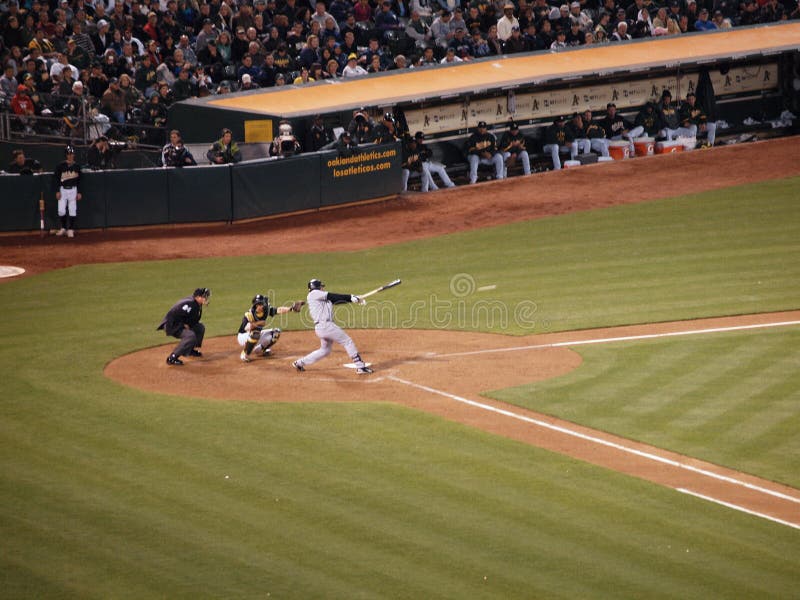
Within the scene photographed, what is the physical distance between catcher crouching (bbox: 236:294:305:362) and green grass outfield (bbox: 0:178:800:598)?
1.41 metres

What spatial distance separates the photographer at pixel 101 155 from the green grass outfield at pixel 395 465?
4.59 meters

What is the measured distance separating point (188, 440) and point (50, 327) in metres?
6.90

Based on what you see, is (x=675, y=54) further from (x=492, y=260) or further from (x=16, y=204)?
(x=16, y=204)

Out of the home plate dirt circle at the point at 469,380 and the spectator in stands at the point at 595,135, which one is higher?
the spectator in stands at the point at 595,135

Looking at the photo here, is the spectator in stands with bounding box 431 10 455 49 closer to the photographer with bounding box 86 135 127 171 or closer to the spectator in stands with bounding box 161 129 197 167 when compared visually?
the spectator in stands with bounding box 161 129 197 167

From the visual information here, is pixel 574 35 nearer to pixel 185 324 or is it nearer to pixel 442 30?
pixel 442 30

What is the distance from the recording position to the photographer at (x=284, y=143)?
92.3ft

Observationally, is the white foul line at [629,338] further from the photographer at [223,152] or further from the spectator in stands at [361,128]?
the spectator in stands at [361,128]

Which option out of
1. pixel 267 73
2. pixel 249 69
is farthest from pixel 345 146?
pixel 249 69

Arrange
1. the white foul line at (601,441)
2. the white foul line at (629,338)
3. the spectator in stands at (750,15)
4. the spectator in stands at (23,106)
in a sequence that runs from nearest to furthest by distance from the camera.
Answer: the white foul line at (601,441), the white foul line at (629,338), the spectator in stands at (23,106), the spectator in stands at (750,15)

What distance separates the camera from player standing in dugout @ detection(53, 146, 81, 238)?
2619 cm

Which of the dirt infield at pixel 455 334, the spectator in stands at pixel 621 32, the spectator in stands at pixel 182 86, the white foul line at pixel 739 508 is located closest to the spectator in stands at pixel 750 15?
the spectator in stands at pixel 621 32

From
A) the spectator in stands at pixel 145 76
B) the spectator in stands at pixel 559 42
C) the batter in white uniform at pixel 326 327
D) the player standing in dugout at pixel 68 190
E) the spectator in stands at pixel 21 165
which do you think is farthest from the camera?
the spectator in stands at pixel 559 42

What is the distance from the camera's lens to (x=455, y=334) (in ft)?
67.2
